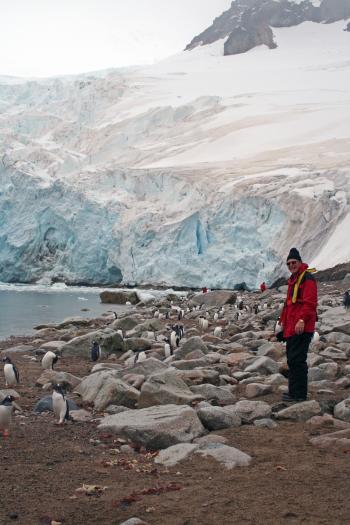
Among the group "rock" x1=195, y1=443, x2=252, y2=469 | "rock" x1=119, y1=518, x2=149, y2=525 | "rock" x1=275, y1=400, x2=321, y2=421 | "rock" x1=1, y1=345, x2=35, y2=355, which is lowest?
"rock" x1=1, y1=345, x2=35, y2=355

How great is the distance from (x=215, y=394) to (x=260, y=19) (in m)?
87.0

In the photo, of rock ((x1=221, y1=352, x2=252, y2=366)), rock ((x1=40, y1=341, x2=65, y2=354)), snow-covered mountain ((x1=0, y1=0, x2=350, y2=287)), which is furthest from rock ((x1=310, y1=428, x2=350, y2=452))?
snow-covered mountain ((x1=0, y1=0, x2=350, y2=287))

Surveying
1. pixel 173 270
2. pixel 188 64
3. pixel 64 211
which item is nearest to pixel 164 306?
pixel 173 270

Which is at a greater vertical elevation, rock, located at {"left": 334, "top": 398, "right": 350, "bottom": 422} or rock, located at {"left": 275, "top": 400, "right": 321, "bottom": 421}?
rock, located at {"left": 334, "top": 398, "right": 350, "bottom": 422}

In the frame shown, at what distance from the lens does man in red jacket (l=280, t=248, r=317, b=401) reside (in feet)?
16.4

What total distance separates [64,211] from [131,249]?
Result: 4.74m

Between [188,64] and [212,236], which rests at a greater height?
[188,64]

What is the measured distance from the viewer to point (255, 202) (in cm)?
2806

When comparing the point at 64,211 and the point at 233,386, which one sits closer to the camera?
the point at 233,386

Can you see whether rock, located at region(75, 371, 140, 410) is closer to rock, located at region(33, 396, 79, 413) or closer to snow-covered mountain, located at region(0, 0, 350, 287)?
rock, located at region(33, 396, 79, 413)

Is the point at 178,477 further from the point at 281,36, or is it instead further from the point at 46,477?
the point at 281,36

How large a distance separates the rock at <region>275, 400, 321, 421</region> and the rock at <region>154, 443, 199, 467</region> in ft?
3.25

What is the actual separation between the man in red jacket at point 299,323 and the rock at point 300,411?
0.33 meters

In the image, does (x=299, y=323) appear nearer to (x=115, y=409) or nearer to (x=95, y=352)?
(x=115, y=409)
